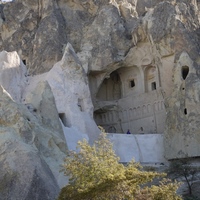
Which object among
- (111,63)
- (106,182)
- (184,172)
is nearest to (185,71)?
(111,63)

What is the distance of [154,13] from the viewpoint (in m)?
24.9

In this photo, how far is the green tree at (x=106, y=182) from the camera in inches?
345

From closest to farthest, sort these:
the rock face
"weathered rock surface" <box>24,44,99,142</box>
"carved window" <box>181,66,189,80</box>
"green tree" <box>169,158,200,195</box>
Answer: "green tree" <box>169,158,200,195</box>
"weathered rock surface" <box>24,44,99,142</box>
the rock face
"carved window" <box>181,66,189,80</box>

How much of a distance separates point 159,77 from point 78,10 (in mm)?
6975

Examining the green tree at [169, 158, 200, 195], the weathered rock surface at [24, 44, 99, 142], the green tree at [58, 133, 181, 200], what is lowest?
the green tree at [169, 158, 200, 195]

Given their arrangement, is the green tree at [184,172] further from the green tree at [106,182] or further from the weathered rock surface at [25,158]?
the green tree at [106,182]

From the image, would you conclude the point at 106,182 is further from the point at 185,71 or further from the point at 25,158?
the point at 185,71

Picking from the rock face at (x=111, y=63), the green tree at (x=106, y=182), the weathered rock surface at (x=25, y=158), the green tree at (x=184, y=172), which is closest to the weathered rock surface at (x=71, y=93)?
the rock face at (x=111, y=63)

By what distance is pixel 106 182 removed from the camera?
885cm

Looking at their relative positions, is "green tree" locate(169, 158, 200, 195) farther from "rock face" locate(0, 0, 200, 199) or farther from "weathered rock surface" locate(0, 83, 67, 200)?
"weathered rock surface" locate(0, 83, 67, 200)

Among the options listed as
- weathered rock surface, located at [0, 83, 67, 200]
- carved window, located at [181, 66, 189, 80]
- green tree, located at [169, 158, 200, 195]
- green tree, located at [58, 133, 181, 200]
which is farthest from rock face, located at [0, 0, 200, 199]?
green tree, located at [58, 133, 181, 200]

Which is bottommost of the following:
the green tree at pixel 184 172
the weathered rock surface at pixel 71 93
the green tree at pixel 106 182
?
the green tree at pixel 184 172

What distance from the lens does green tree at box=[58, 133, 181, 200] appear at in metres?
8.77

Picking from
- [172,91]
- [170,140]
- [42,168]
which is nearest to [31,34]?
[172,91]
